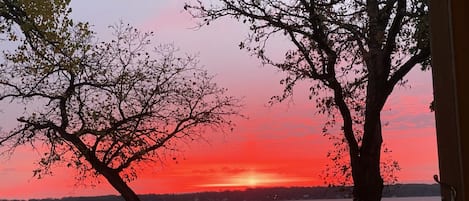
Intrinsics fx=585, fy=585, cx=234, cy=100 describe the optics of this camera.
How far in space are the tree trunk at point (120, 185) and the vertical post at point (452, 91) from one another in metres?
2.26

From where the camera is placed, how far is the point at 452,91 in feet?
2.95

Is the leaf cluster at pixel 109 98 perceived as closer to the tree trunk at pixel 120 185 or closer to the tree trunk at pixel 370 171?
the tree trunk at pixel 120 185

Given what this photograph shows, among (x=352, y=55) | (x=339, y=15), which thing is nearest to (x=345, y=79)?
(x=352, y=55)

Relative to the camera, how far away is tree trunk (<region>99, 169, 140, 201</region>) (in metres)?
2.97

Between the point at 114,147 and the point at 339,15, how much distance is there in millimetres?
1348

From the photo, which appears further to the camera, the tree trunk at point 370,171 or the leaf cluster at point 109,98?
the leaf cluster at point 109,98

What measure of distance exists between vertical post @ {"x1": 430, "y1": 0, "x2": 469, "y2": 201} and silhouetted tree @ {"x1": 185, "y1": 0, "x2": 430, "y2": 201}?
1.81 metres

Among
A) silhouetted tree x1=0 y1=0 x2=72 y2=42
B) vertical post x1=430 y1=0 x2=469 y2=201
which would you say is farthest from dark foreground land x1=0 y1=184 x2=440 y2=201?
vertical post x1=430 y1=0 x2=469 y2=201

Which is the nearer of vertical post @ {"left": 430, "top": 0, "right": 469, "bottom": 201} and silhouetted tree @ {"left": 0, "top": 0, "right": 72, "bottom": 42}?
vertical post @ {"left": 430, "top": 0, "right": 469, "bottom": 201}

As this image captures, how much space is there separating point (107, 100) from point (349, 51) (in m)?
1.27

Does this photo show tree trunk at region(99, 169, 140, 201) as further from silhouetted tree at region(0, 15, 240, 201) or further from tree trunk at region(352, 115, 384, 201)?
tree trunk at region(352, 115, 384, 201)

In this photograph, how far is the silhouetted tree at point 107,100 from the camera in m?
3.00

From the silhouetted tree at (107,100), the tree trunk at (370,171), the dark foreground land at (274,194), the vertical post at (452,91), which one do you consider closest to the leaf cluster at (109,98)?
the silhouetted tree at (107,100)

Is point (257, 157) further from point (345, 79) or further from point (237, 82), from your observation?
point (345, 79)
